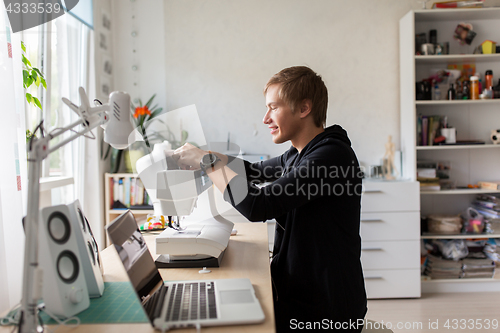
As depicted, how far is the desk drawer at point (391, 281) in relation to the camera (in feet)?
9.66

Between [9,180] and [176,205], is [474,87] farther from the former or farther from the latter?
[9,180]

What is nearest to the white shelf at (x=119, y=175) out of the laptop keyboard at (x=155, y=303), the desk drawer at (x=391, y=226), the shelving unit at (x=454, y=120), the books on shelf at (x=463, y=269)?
the desk drawer at (x=391, y=226)

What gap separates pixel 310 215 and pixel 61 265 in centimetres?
78

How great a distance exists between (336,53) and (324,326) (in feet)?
8.71

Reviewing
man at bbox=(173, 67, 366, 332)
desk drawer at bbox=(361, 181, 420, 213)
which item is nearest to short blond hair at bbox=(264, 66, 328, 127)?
man at bbox=(173, 67, 366, 332)

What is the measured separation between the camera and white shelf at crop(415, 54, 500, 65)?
3006mm

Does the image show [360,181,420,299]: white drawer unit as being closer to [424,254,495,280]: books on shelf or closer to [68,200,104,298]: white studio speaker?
[424,254,495,280]: books on shelf

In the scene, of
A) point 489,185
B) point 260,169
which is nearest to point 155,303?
point 260,169

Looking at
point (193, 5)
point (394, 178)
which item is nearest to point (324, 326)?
point (394, 178)

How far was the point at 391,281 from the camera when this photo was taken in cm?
295

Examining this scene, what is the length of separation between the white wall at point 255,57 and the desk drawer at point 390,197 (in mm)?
518

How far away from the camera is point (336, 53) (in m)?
3.35

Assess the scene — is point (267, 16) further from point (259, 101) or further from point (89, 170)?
point (89, 170)

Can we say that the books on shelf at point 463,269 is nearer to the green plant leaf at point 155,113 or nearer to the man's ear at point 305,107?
the man's ear at point 305,107
